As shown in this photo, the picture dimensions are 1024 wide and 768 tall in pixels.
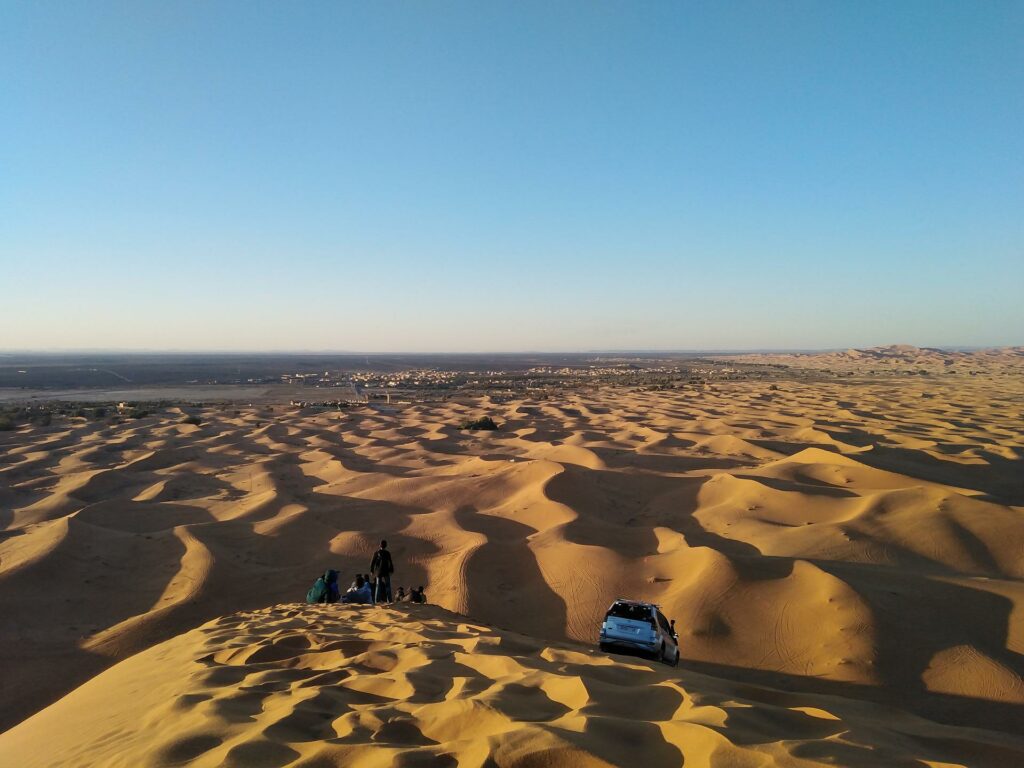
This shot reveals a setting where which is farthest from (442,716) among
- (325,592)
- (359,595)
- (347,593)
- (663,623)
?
(325,592)

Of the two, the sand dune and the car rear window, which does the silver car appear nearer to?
the car rear window

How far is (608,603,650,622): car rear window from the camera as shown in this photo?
28.6 ft

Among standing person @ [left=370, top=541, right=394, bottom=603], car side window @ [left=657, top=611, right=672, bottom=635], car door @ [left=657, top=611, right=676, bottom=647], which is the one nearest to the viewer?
car door @ [left=657, top=611, right=676, bottom=647]

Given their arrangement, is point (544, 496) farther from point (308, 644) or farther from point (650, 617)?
point (308, 644)

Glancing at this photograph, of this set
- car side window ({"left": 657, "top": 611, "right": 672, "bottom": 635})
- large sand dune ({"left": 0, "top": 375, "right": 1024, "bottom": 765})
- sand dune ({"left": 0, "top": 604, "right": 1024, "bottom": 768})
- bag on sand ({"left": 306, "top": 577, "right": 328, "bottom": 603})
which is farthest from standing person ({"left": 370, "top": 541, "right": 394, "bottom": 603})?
car side window ({"left": 657, "top": 611, "right": 672, "bottom": 635})

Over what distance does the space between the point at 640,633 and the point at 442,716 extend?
4.39 meters

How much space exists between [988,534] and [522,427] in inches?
1019

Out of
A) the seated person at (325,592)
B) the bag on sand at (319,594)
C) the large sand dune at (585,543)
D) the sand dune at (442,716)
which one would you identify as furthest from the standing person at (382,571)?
the sand dune at (442,716)

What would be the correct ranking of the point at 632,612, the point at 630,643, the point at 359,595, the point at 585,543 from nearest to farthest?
the point at 630,643 → the point at 632,612 → the point at 359,595 → the point at 585,543

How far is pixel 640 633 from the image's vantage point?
8.48 metres

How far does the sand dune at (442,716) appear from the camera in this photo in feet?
13.7

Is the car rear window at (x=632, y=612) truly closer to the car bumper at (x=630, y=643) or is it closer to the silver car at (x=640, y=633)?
the silver car at (x=640, y=633)

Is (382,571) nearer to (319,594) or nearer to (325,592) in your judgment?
(325,592)

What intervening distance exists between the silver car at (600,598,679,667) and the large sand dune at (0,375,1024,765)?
92cm
